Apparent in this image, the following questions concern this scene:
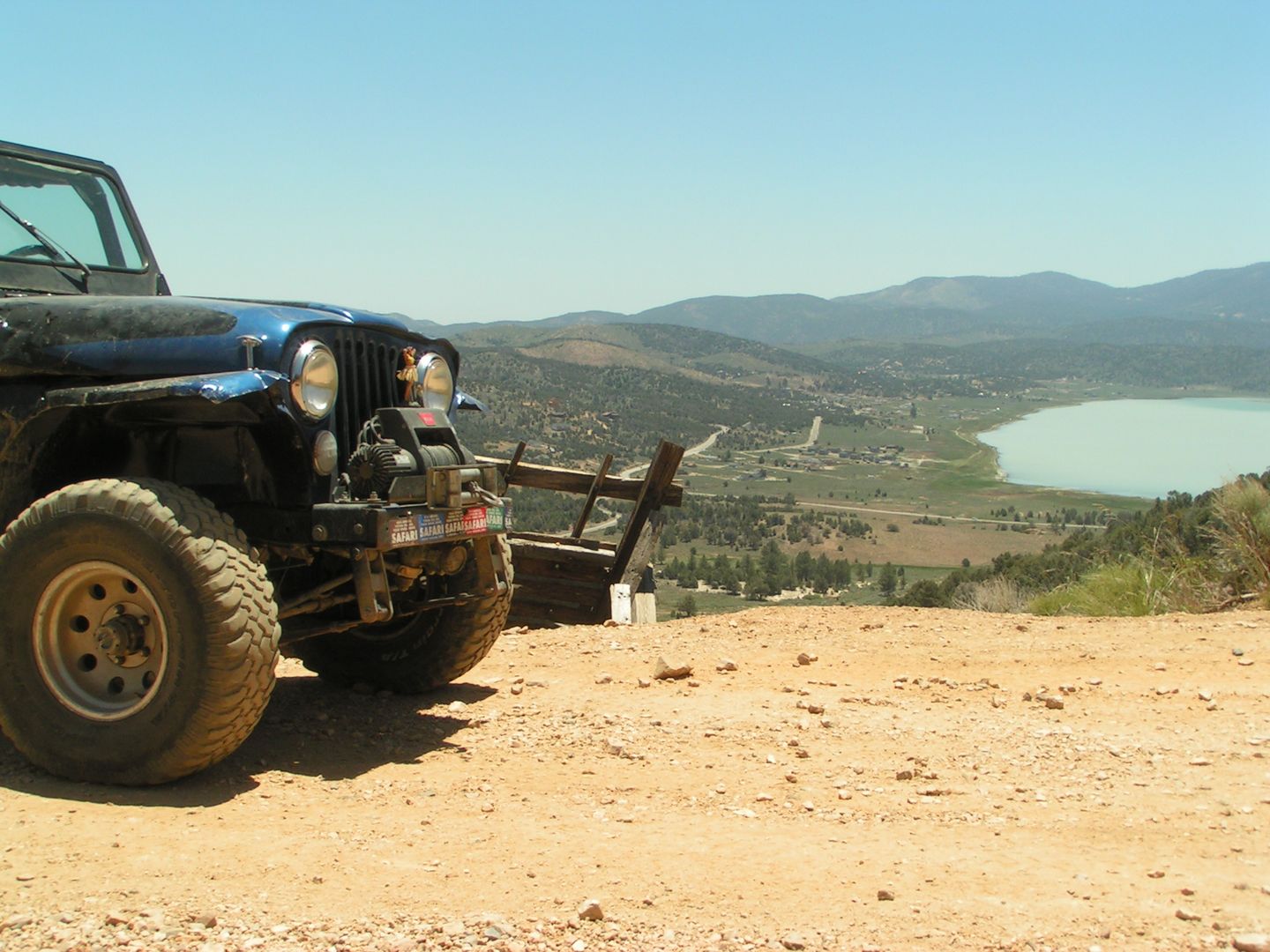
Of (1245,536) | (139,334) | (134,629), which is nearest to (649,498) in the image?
(1245,536)

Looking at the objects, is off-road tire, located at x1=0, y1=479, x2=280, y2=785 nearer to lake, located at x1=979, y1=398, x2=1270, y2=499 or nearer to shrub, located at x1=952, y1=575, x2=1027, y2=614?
shrub, located at x1=952, y1=575, x2=1027, y2=614

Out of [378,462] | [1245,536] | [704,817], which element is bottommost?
[704,817]

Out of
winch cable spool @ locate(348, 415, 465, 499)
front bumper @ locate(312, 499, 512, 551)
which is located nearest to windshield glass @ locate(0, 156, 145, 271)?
winch cable spool @ locate(348, 415, 465, 499)

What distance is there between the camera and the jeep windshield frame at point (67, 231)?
20.6ft

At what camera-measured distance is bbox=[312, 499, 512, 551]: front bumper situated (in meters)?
5.00

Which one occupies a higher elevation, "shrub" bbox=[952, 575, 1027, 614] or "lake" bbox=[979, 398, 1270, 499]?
"shrub" bbox=[952, 575, 1027, 614]

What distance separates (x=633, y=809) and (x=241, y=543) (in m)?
1.87

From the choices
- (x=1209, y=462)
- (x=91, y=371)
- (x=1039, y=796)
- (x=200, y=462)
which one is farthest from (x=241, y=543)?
(x=1209, y=462)

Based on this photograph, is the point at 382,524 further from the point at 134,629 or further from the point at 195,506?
the point at 134,629

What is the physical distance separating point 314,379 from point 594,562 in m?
5.37

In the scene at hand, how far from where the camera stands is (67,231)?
6.72 m

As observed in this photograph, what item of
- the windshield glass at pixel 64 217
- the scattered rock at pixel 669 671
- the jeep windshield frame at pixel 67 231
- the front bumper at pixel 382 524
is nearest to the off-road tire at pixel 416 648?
the front bumper at pixel 382 524

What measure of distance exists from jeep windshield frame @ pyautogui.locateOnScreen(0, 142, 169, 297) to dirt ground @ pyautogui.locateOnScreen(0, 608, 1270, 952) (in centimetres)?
240

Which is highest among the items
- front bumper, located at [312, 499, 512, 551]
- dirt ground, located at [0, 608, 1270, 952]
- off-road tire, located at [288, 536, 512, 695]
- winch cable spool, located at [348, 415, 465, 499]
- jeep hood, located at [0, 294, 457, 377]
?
jeep hood, located at [0, 294, 457, 377]
